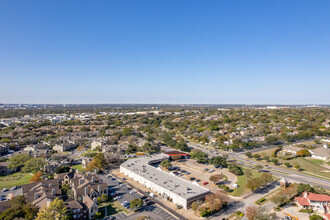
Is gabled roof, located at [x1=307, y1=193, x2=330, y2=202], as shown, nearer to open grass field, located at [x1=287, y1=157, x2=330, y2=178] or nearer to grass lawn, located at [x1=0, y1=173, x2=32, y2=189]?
open grass field, located at [x1=287, y1=157, x2=330, y2=178]

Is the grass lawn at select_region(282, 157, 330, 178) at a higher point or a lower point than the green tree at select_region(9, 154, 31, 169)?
lower

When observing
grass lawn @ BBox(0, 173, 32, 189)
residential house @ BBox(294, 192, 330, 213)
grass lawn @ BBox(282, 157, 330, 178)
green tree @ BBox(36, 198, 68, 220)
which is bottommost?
grass lawn @ BBox(282, 157, 330, 178)

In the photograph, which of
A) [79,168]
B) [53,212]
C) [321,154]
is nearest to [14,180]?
[79,168]

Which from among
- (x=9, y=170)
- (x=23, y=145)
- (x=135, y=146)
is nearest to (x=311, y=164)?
(x=135, y=146)

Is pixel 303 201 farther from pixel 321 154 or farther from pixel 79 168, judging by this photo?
pixel 79 168

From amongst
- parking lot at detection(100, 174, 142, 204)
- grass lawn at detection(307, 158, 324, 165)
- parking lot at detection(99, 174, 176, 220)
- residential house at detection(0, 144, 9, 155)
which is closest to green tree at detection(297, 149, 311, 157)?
grass lawn at detection(307, 158, 324, 165)

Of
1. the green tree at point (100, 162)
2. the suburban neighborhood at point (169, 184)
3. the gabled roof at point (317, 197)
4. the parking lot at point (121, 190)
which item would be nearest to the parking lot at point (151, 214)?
the suburban neighborhood at point (169, 184)

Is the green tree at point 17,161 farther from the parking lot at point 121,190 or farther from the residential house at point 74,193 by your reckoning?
the parking lot at point 121,190
